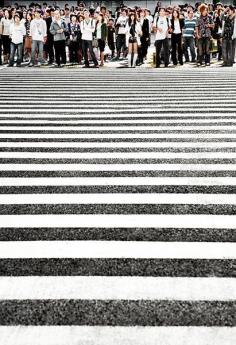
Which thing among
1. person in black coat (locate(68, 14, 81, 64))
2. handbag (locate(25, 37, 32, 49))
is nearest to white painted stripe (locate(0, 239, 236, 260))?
person in black coat (locate(68, 14, 81, 64))

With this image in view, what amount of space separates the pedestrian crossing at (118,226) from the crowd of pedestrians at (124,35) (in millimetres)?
8709

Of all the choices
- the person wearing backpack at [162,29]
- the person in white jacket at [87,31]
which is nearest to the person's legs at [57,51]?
the person in white jacket at [87,31]

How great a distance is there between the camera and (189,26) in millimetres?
20641

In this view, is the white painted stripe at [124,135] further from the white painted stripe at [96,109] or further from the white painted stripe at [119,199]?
the white painted stripe at [119,199]

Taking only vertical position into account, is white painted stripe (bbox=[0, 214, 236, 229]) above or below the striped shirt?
below

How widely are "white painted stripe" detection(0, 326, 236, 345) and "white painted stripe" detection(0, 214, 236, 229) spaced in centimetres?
193

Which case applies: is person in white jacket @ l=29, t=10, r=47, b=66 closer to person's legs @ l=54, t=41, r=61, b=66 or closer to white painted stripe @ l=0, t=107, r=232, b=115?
person's legs @ l=54, t=41, r=61, b=66

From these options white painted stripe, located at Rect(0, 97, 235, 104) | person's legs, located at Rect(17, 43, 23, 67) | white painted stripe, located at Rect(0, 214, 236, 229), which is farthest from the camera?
person's legs, located at Rect(17, 43, 23, 67)

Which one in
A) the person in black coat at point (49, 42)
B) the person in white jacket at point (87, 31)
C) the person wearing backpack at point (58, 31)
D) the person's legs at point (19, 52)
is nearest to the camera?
the person in white jacket at point (87, 31)

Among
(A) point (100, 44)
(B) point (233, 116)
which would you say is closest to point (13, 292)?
(B) point (233, 116)

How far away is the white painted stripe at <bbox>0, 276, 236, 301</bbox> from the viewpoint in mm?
4254

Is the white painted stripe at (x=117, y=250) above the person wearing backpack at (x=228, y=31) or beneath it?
beneath

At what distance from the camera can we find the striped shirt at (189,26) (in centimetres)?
2058

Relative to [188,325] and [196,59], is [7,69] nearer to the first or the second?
[196,59]
